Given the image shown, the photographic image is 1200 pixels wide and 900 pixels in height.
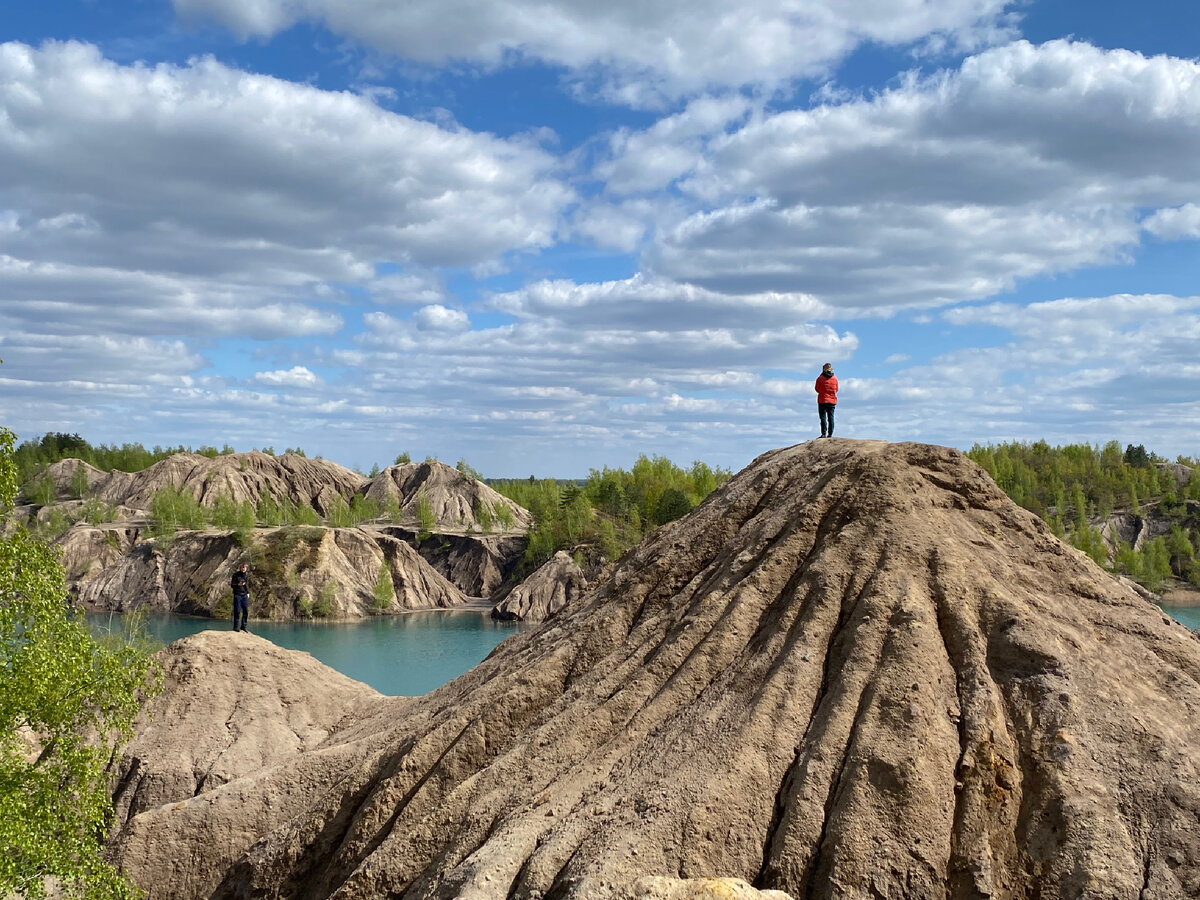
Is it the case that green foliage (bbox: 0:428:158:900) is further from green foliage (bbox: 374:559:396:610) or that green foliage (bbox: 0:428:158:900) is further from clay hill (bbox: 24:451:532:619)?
green foliage (bbox: 374:559:396:610)

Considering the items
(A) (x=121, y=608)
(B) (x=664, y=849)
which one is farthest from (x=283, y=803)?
(A) (x=121, y=608)

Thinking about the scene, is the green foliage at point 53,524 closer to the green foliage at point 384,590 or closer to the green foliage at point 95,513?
the green foliage at point 95,513

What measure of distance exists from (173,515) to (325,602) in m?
21.3

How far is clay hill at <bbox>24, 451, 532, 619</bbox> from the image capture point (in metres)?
78.2

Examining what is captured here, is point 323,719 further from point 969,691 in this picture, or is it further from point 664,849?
point 969,691

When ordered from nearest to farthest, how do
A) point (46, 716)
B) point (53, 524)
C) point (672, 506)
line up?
1. point (46, 716)
2. point (672, 506)
3. point (53, 524)

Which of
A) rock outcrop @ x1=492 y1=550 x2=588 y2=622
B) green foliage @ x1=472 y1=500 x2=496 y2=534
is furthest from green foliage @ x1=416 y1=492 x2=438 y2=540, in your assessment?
rock outcrop @ x1=492 y1=550 x2=588 y2=622

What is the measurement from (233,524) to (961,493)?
3213 inches

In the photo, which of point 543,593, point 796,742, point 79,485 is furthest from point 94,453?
point 796,742

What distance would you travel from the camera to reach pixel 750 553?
48.9 ft

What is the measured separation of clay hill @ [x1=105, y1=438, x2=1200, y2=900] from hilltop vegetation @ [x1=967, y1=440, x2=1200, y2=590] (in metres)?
74.4

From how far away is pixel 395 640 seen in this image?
224 ft

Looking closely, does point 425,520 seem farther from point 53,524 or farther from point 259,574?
point 53,524

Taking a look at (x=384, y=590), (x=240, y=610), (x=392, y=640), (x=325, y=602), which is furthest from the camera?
(x=384, y=590)
